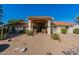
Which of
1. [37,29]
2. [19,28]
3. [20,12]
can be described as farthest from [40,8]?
[37,29]

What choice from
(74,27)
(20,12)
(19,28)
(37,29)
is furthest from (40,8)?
(74,27)

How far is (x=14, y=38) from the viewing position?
10.5m

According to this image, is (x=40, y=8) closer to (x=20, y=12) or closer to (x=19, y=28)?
(x=20, y=12)

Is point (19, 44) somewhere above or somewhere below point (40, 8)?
below

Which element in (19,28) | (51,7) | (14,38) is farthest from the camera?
(14,38)

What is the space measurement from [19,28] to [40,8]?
85.5 inches

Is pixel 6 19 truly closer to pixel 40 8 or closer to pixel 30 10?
pixel 30 10

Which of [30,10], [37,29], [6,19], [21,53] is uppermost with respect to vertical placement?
[30,10]

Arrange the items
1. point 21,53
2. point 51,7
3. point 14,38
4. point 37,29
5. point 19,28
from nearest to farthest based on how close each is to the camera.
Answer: point 21,53 → point 51,7 → point 19,28 → point 14,38 → point 37,29

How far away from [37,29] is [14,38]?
6.82ft

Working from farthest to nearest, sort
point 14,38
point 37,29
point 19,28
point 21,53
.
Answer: point 37,29
point 14,38
point 19,28
point 21,53

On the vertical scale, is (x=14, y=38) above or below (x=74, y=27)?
below
